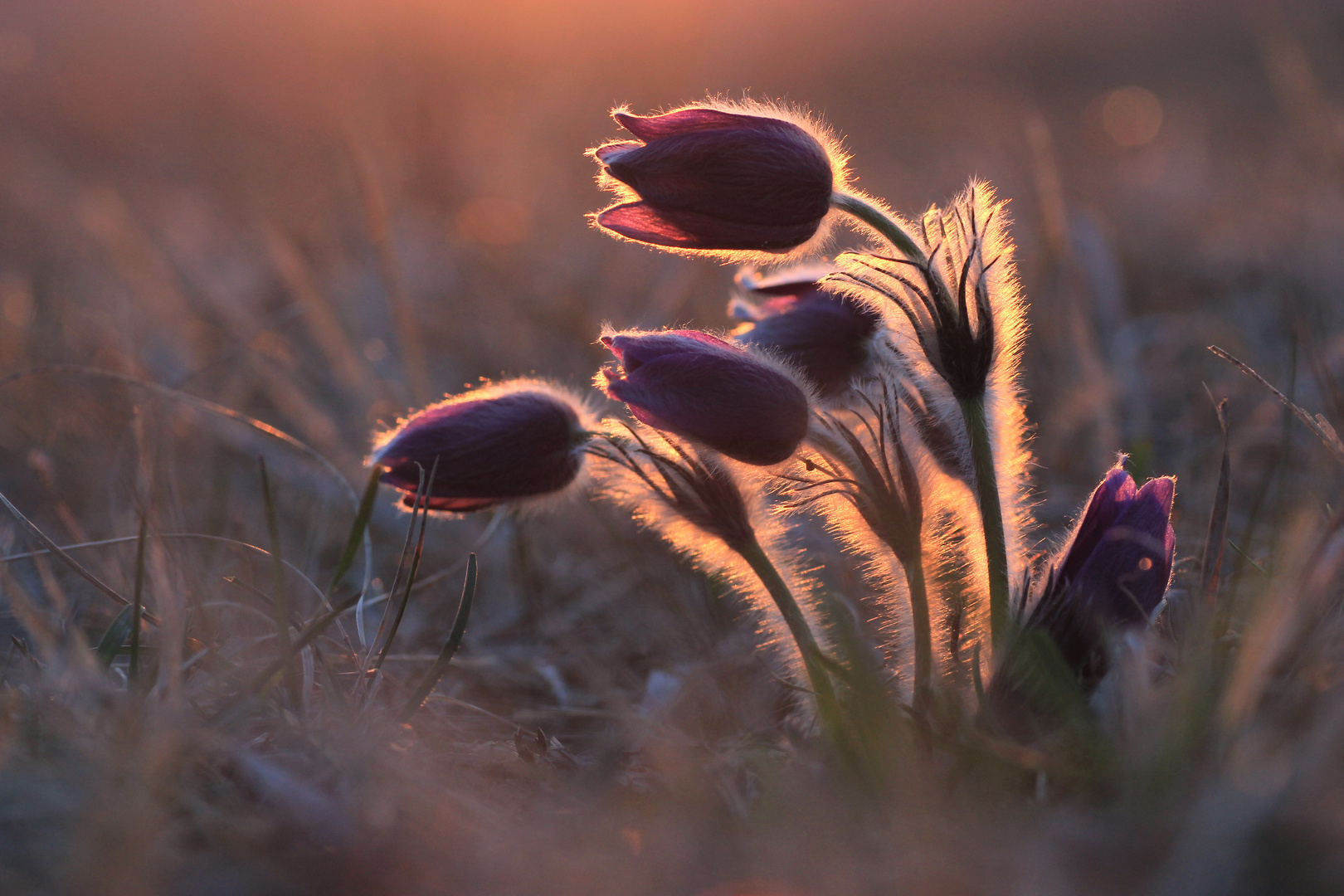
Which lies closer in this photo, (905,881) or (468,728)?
(905,881)

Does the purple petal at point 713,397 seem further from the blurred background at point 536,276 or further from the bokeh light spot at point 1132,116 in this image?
the bokeh light spot at point 1132,116

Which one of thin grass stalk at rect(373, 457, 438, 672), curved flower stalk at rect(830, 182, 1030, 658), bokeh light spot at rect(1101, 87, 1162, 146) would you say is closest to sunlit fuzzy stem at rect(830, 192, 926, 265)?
curved flower stalk at rect(830, 182, 1030, 658)

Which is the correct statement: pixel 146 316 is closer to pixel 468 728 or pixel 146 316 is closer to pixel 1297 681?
pixel 468 728

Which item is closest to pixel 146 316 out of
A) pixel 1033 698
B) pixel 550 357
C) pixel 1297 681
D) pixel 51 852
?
pixel 550 357

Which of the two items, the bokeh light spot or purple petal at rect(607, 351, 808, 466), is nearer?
purple petal at rect(607, 351, 808, 466)

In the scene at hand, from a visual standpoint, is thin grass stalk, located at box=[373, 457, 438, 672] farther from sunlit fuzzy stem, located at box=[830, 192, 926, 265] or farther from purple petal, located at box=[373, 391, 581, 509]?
sunlit fuzzy stem, located at box=[830, 192, 926, 265]

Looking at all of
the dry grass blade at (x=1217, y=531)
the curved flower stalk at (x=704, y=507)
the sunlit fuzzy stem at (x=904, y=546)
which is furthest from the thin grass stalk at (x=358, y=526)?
the dry grass blade at (x=1217, y=531)
